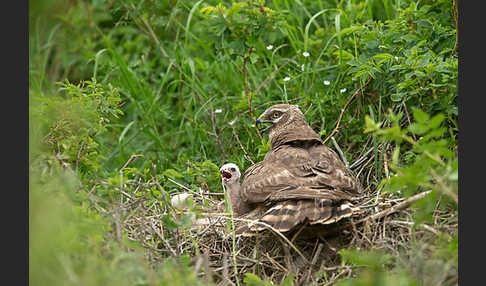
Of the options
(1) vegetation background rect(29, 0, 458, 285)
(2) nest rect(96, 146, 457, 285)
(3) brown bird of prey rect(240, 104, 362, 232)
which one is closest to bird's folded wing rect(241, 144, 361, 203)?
(3) brown bird of prey rect(240, 104, 362, 232)

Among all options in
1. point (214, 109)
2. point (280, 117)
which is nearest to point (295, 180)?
point (280, 117)

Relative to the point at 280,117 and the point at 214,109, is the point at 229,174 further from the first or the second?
the point at 214,109

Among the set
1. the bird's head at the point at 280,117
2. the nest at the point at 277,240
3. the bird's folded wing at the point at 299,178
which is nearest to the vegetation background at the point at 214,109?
the nest at the point at 277,240

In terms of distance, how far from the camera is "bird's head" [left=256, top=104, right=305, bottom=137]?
205 inches

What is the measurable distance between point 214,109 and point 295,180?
235 cm

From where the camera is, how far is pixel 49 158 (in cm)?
394

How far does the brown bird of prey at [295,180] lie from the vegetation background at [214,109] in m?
0.37

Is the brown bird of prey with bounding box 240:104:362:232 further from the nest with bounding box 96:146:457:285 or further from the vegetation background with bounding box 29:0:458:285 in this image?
the vegetation background with bounding box 29:0:458:285

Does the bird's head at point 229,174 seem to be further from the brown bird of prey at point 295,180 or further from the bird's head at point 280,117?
the bird's head at point 280,117

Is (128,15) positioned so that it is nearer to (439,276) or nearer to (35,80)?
(35,80)

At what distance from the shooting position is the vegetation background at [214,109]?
3053mm

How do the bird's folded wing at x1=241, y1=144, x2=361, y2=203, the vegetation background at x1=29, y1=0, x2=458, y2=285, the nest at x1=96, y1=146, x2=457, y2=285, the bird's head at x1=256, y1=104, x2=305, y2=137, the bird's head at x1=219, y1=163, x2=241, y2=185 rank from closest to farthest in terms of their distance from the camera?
the vegetation background at x1=29, y1=0, x2=458, y2=285 < the nest at x1=96, y1=146, x2=457, y2=285 < the bird's folded wing at x1=241, y1=144, x2=361, y2=203 < the bird's head at x1=219, y1=163, x2=241, y2=185 < the bird's head at x1=256, y1=104, x2=305, y2=137

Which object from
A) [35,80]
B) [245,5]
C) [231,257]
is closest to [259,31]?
[245,5]

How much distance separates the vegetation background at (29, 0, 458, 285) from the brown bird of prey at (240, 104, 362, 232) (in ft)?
1.21
